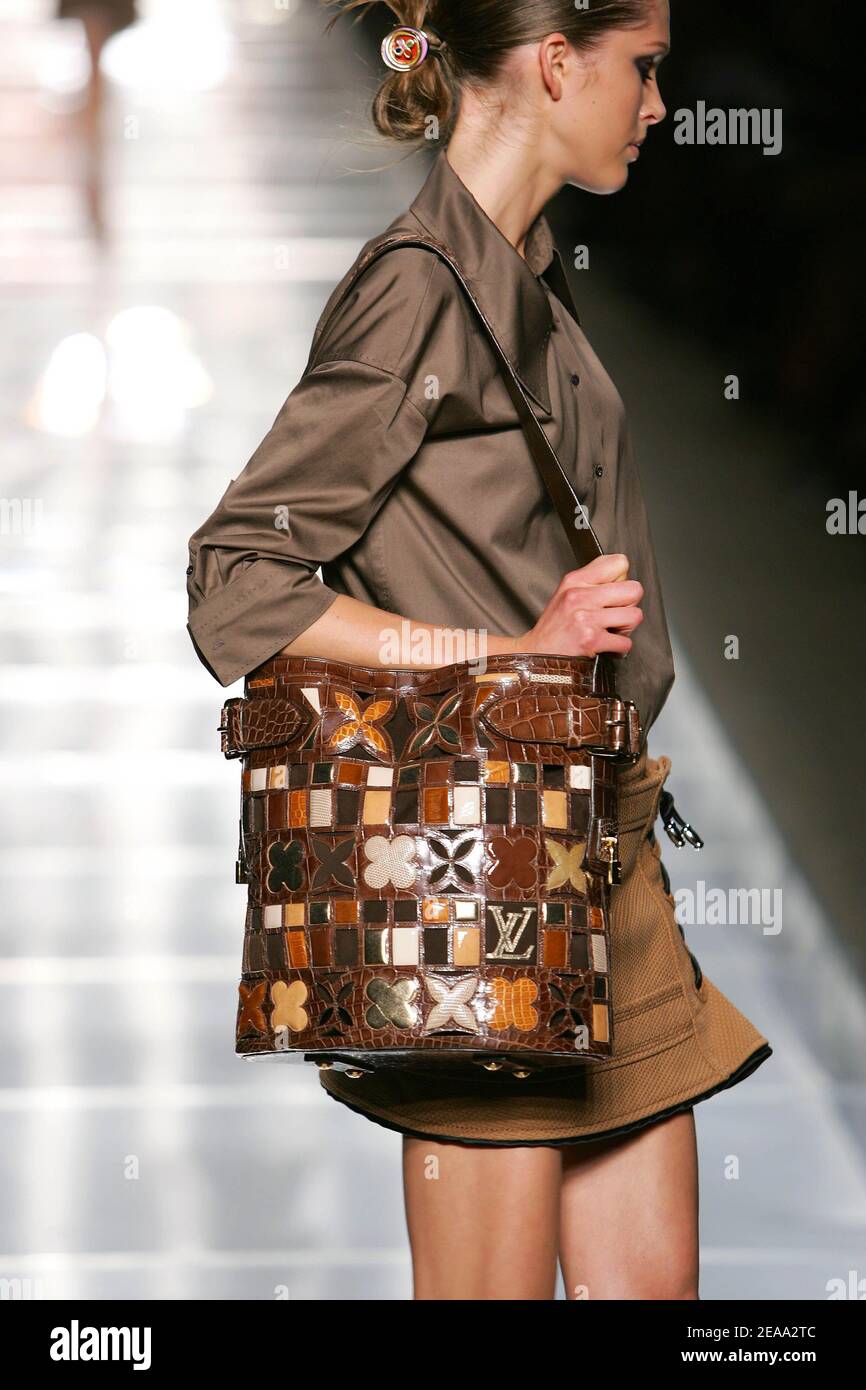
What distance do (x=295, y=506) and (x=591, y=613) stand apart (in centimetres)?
21

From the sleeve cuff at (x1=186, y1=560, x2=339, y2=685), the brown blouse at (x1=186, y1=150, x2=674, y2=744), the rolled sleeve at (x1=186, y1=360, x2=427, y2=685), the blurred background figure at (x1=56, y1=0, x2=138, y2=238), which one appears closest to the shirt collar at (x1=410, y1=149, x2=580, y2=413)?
the brown blouse at (x1=186, y1=150, x2=674, y2=744)

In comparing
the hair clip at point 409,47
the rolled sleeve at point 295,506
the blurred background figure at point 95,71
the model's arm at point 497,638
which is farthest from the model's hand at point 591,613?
the blurred background figure at point 95,71

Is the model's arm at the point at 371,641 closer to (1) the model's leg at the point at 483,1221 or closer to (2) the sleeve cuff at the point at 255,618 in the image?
(2) the sleeve cuff at the point at 255,618

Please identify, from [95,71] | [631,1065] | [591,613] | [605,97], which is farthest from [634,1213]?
[95,71]

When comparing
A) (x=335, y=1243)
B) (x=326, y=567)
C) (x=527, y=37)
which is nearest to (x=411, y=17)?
(x=527, y=37)

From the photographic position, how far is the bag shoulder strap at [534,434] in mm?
1165

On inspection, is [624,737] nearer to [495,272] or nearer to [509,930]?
[509,930]

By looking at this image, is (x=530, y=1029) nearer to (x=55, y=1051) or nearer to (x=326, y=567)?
(x=326, y=567)

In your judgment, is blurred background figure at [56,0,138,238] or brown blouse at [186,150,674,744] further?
blurred background figure at [56,0,138,238]

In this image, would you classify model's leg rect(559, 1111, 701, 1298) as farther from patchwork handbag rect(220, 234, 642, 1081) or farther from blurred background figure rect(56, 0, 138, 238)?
blurred background figure rect(56, 0, 138, 238)

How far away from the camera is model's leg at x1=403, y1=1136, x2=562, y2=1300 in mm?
1138

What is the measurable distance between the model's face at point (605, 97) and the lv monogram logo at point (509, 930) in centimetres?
56

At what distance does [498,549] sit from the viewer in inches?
46.6

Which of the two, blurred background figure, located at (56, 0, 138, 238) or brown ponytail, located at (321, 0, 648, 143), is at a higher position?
blurred background figure, located at (56, 0, 138, 238)
